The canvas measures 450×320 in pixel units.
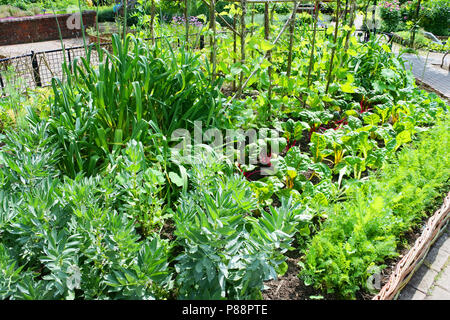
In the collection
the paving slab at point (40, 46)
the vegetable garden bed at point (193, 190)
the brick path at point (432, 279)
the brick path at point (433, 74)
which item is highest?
the vegetable garden bed at point (193, 190)

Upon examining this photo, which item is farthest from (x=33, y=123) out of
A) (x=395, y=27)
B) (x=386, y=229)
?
(x=395, y=27)

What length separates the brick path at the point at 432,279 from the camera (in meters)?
1.97

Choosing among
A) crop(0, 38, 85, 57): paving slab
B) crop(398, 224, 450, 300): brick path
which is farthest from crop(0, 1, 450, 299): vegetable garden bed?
crop(0, 38, 85, 57): paving slab

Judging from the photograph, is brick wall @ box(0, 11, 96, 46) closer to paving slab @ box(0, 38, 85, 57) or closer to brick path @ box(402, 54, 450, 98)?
paving slab @ box(0, 38, 85, 57)

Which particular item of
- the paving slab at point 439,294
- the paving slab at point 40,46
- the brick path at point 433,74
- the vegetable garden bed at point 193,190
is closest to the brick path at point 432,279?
the paving slab at point 439,294

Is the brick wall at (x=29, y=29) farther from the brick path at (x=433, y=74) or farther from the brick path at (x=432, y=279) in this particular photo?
the brick path at (x=432, y=279)

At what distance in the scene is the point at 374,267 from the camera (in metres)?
1.76

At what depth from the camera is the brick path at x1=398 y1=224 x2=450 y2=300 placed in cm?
197

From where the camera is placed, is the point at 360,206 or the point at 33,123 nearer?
the point at 360,206

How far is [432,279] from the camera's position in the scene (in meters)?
2.09

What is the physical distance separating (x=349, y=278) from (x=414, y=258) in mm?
424

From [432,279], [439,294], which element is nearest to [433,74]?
[432,279]

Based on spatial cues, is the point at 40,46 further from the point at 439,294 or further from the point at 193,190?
the point at 439,294
